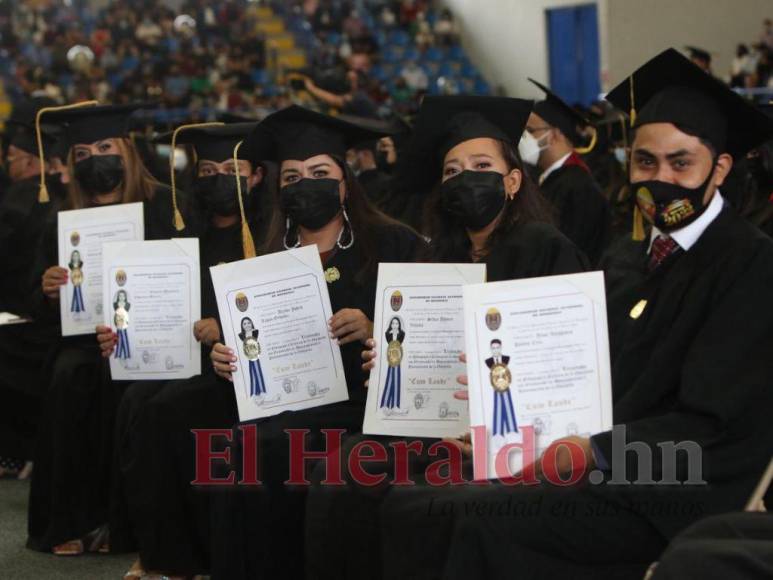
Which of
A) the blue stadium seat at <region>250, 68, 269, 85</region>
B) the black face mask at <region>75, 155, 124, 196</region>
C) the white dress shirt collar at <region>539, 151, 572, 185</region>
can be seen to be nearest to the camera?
the black face mask at <region>75, 155, 124, 196</region>

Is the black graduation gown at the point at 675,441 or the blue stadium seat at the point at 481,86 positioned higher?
the blue stadium seat at the point at 481,86

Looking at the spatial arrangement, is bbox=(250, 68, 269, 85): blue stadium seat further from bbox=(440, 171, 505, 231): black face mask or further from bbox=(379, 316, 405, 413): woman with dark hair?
bbox=(379, 316, 405, 413): woman with dark hair

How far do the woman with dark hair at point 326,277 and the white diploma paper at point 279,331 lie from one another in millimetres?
57

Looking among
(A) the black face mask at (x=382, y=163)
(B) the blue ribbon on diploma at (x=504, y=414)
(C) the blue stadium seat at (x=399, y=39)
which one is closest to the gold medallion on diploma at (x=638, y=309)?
(B) the blue ribbon on diploma at (x=504, y=414)

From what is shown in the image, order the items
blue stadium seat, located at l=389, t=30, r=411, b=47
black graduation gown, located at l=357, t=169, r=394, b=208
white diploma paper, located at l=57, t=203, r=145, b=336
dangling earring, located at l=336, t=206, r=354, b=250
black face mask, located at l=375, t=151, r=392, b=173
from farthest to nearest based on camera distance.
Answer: blue stadium seat, located at l=389, t=30, r=411, b=47
black face mask, located at l=375, t=151, r=392, b=173
black graduation gown, located at l=357, t=169, r=394, b=208
white diploma paper, located at l=57, t=203, r=145, b=336
dangling earring, located at l=336, t=206, r=354, b=250

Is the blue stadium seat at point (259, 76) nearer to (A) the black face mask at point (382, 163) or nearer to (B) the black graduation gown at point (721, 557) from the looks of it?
(A) the black face mask at point (382, 163)

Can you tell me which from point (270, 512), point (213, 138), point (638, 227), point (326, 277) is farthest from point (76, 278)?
point (638, 227)

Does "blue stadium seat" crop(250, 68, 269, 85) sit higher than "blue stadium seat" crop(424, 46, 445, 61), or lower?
lower

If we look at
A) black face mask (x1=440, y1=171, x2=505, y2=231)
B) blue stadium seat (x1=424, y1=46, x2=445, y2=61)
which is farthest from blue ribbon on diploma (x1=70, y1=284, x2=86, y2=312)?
blue stadium seat (x1=424, y1=46, x2=445, y2=61)

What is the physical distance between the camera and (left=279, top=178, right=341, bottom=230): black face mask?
13.8 ft

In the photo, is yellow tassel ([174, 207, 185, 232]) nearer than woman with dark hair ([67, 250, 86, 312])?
No

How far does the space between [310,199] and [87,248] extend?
4.16 ft

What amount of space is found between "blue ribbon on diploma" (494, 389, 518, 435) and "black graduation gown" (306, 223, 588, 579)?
80 cm

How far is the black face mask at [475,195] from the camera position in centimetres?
381
